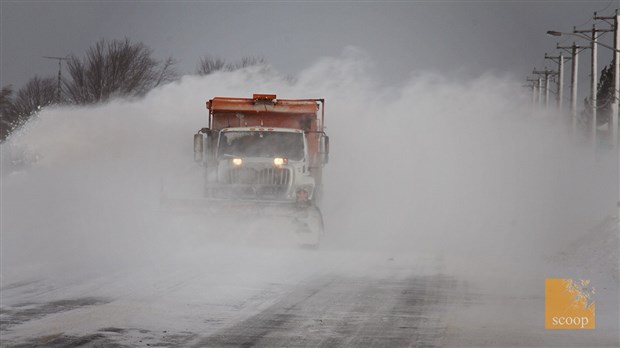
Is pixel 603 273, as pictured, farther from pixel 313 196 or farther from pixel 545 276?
pixel 313 196

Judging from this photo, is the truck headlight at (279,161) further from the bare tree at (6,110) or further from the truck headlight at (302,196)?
the bare tree at (6,110)

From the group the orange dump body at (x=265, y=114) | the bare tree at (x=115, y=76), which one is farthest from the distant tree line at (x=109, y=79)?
the orange dump body at (x=265, y=114)

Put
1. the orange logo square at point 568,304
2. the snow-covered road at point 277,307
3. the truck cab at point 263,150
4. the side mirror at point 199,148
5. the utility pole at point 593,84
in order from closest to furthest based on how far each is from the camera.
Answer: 1. the snow-covered road at point 277,307
2. the orange logo square at point 568,304
3. the side mirror at point 199,148
4. the truck cab at point 263,150
5. the utility pole at point 593,84

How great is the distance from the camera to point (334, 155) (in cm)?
3198

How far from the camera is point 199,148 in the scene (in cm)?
2347

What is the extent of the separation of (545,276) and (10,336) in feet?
30.7

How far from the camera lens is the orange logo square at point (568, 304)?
1262 cm

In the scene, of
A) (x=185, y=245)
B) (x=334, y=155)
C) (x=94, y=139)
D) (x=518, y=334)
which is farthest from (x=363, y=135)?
(x=518, y=334)

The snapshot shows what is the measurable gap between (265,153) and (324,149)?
1.22 metres

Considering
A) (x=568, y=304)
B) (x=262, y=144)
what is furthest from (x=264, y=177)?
(x=568, y=304)

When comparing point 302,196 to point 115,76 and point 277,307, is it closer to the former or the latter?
point 277,307

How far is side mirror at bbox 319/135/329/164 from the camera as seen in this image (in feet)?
79.2

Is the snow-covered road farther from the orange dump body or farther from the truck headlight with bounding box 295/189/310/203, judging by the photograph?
the orange dump body

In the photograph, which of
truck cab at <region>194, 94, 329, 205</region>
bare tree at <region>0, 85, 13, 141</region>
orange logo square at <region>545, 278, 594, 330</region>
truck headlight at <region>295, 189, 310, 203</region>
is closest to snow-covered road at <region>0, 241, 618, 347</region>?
orange logo square at <region>545, 278, 594, 330</region>
